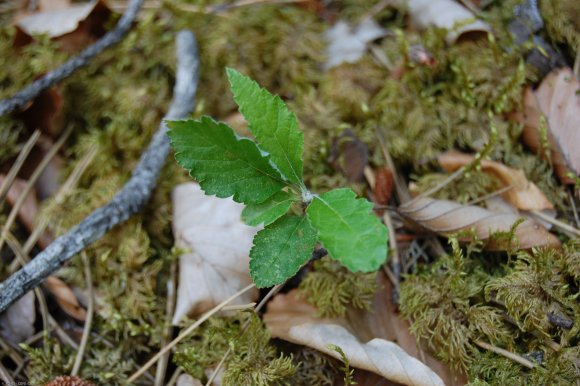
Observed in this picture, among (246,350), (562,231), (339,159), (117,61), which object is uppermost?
(117,61)

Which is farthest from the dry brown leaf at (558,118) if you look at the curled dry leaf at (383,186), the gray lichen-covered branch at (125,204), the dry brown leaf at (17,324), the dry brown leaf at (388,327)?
the dry brown leaf at (17,324)

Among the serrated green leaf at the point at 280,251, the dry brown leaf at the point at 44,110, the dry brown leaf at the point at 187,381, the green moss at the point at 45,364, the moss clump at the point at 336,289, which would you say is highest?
the dry brown leaf at the point at 44,110

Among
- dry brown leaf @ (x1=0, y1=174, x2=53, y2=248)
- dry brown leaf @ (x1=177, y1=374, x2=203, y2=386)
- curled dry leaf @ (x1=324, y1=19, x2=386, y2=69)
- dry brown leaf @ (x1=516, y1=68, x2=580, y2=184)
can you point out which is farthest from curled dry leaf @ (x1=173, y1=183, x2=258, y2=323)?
dry brown leaf @ (x1=516, y1=68, x2=580, y2=184)

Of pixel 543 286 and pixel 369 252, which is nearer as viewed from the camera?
pixel 369 252

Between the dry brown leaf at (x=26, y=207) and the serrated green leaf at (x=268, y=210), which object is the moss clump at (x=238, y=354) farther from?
the dry brown leaf at (x=26, y=207)

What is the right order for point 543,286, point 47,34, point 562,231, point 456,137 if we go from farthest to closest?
point 47,34
point 456,137
point 562,231
point 543,286

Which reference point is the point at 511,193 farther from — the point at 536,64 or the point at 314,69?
the point at 314,69

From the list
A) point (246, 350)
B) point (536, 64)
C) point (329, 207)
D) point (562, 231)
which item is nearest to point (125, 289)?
point (246, 350)
